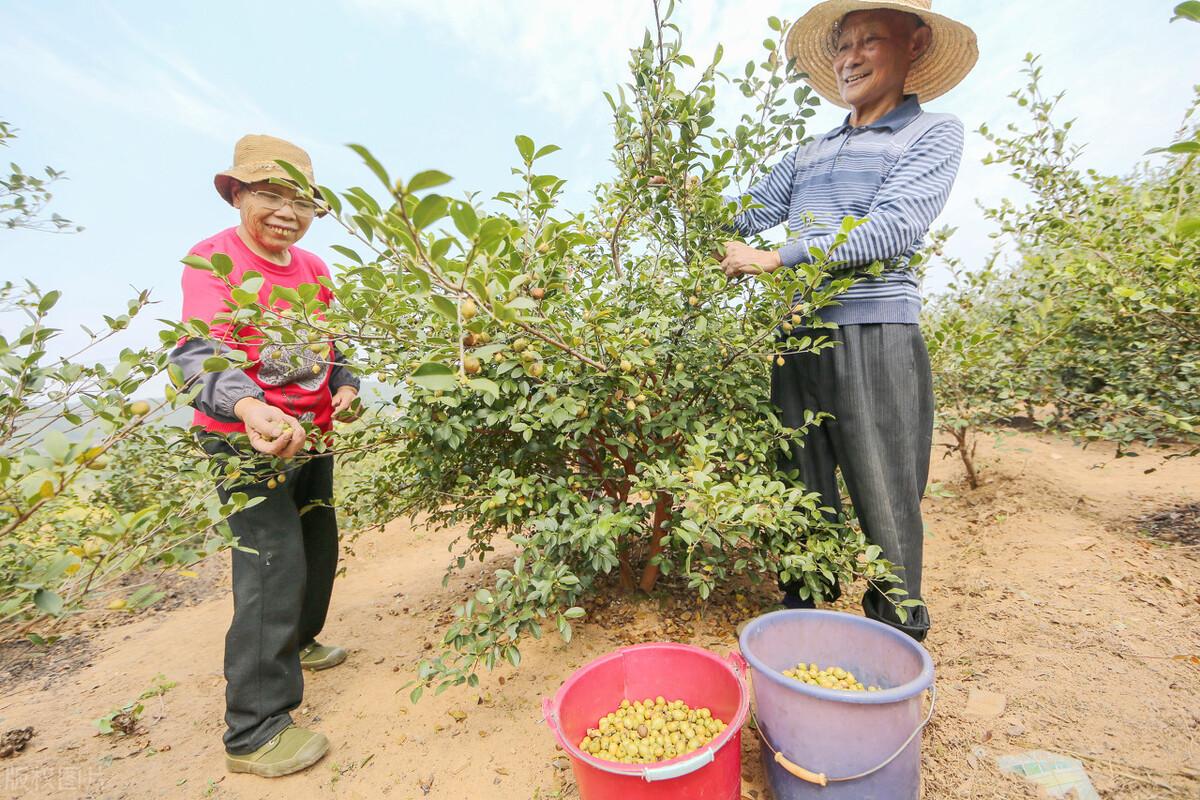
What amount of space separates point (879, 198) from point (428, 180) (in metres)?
1.57

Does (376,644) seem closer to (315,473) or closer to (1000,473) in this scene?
(315,473)

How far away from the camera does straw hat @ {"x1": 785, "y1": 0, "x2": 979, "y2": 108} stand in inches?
71.3

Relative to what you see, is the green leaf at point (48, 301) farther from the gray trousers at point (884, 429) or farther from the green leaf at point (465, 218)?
the gray trousers at point (884, 429)

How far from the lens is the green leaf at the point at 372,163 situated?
2.12ft

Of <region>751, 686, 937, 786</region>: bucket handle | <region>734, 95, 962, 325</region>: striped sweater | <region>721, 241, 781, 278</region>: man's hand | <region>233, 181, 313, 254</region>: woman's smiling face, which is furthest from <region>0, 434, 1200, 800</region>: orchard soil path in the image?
<region>233, 181, 313, 254</region>: woman's smiling face

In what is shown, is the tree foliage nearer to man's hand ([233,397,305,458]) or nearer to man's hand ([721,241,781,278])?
man's hand ([721,241,781,278])

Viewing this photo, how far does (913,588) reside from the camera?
186cm

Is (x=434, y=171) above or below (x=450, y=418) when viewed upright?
above

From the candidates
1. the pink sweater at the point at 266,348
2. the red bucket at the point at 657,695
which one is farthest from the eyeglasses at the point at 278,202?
the red bucket at the point at 657,695

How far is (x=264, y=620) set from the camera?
1812mm

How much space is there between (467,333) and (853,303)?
53.8 inches

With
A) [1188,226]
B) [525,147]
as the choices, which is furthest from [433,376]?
[1188,226]

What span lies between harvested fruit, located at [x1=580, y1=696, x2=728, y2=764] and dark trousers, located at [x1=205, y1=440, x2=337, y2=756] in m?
1.09

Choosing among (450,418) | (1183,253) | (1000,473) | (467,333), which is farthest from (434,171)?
(1000,473)
